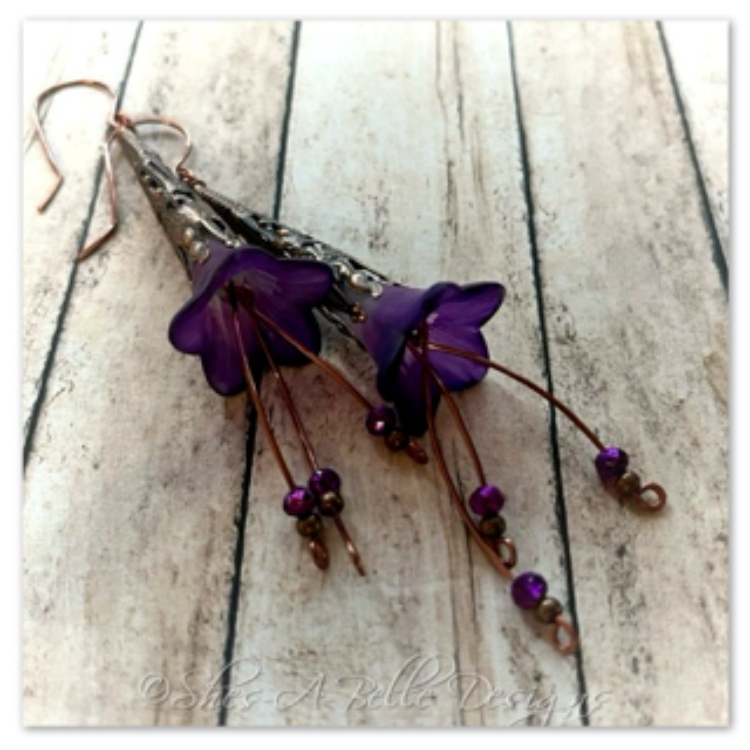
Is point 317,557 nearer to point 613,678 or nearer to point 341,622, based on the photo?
point 341,622

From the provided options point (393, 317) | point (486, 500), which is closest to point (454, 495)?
point (486, 500)

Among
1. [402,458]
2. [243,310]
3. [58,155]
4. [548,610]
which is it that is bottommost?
[548,610]

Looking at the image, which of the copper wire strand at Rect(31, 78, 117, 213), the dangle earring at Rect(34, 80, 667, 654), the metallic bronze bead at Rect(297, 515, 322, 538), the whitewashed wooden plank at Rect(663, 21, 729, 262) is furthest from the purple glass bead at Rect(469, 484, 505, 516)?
the copper wire strand at Rect(31, 78, 117, 213)

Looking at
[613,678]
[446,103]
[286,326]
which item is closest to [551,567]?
[613,678]

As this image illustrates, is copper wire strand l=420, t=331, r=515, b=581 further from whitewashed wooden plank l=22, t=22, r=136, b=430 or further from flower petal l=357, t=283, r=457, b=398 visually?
whitewashed wooden plank l=22, t=22, r=136, b=430

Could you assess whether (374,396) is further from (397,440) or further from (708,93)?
(708,93)
